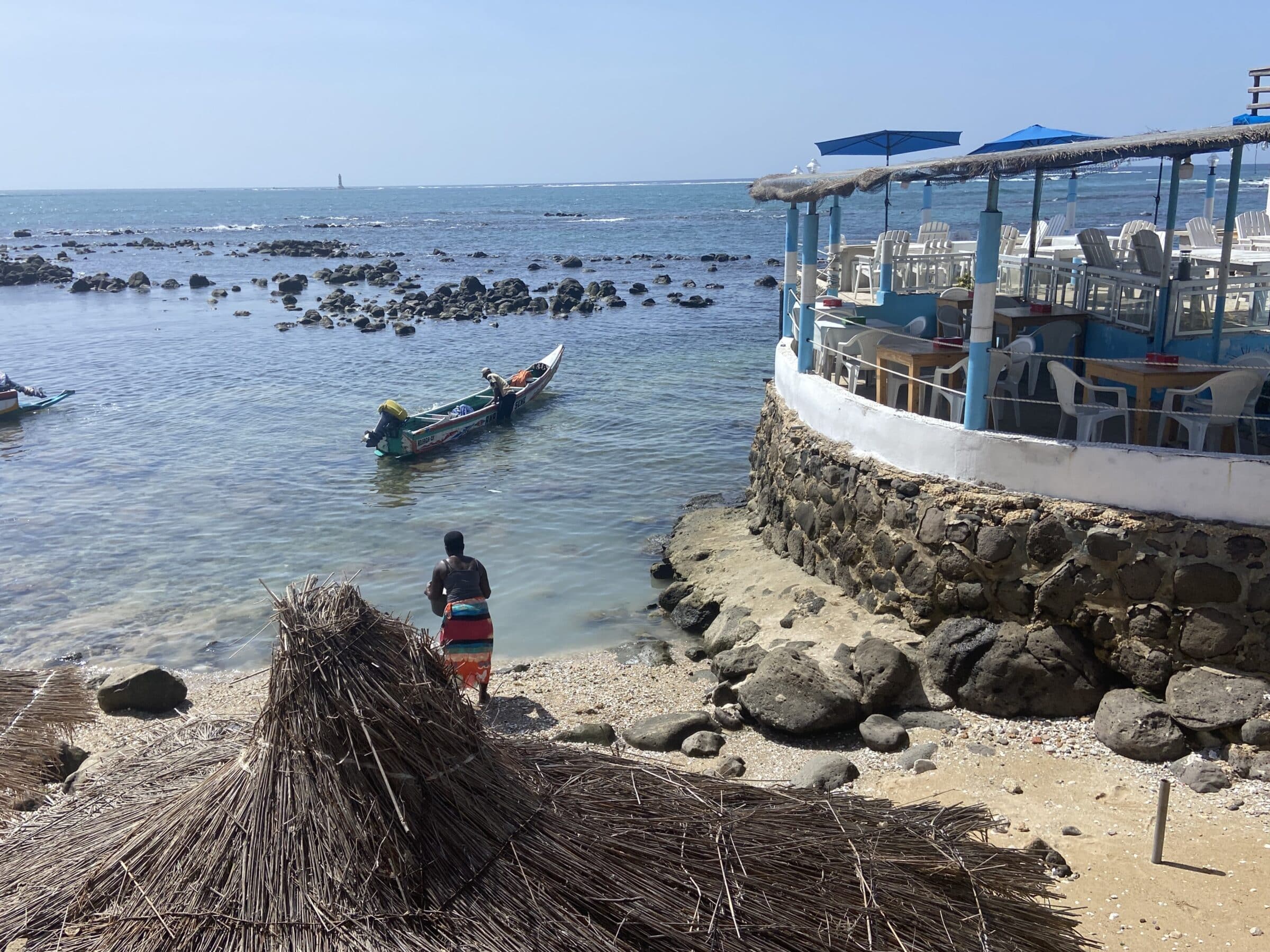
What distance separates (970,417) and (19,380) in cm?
2955

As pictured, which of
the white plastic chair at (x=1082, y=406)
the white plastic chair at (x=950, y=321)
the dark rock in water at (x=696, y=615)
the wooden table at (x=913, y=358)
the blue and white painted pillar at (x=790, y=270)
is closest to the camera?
the white plastic chair at (x=1082, y=406)

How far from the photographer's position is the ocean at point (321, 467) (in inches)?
506

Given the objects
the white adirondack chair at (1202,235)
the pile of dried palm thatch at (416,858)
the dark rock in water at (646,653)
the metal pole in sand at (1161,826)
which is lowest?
the dark rock in water at (646,653)

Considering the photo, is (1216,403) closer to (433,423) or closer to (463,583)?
(463,583)

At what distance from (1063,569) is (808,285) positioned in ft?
15.2

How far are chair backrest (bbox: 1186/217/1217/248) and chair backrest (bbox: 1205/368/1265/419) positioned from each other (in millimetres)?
8910

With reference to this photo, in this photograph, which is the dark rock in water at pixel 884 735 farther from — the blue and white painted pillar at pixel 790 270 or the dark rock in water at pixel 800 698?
the blue and white painted pillar at pixel 790 270

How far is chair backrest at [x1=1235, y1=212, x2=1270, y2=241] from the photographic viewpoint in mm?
15727

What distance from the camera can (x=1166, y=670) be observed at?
8023 millimetres

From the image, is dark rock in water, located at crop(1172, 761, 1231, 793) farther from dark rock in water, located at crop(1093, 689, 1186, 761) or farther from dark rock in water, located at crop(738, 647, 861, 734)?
dark rock in water, located at crop(738, 647, 861, 734)

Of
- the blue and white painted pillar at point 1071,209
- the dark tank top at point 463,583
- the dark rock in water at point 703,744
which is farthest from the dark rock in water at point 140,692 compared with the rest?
the blue and white painted pillar at point 1071,209

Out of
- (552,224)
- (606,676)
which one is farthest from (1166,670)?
→ (552,224)

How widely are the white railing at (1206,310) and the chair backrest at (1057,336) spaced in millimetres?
1232

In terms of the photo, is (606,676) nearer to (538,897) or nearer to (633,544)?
(633,544)
